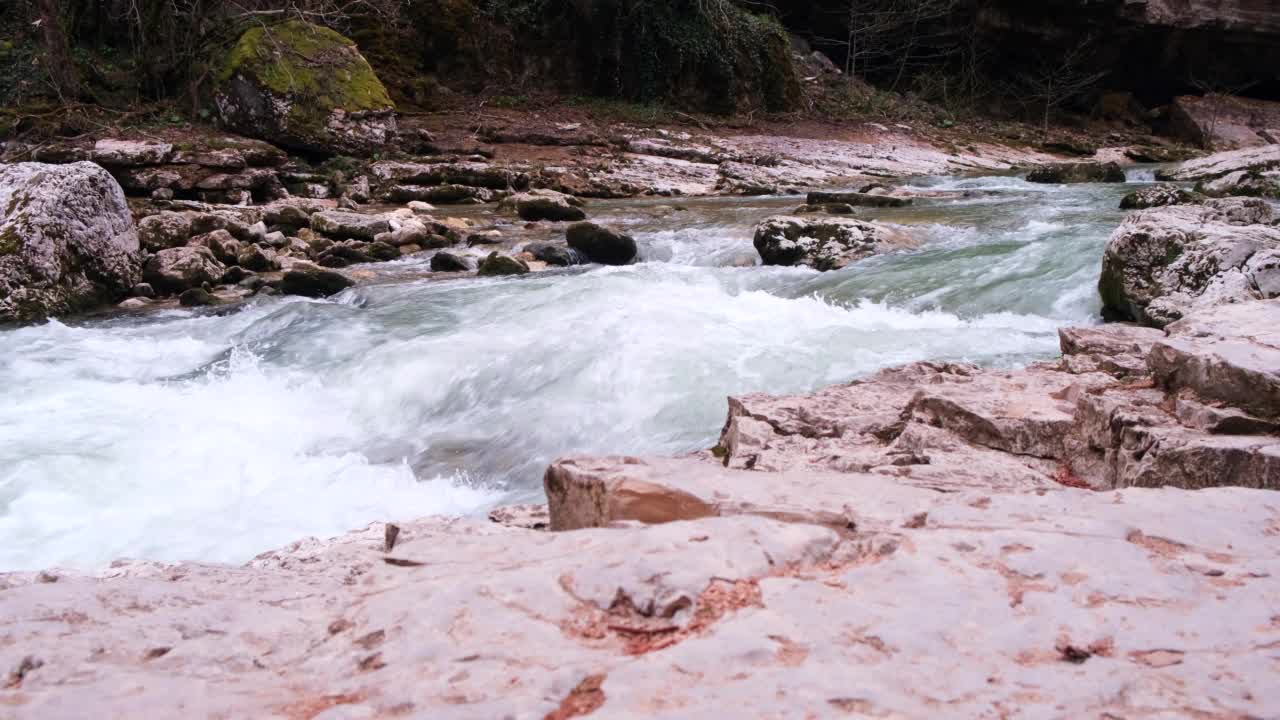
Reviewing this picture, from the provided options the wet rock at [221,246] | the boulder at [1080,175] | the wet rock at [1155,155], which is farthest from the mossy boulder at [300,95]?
the wet rock at [1155,155]

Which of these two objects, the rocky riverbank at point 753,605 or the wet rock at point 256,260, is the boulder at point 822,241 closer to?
the wet rock at point 256,260

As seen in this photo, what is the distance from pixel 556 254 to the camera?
9828 millimetres

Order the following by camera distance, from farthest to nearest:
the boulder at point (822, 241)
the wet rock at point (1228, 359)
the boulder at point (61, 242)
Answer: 1. the boulder at point (822, 241)
2. the boulder at point (61, 242)
3. the wet rock at point (1228, 359)

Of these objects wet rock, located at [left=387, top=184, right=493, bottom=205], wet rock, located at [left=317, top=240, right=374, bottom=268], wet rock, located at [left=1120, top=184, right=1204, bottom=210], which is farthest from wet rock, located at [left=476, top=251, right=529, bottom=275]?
wet rock, located at [left=1120, top=184, right=1204, bottom=210]

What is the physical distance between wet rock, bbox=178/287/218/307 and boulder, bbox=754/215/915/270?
5335 millimetres

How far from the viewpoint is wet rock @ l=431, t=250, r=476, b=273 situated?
9.52 meters

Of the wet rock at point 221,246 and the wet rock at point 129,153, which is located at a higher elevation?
the wet rock at point 129,153

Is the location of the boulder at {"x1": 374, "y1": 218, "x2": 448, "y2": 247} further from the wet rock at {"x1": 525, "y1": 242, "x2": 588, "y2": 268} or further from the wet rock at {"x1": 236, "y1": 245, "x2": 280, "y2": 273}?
the wet rock at {"x1": 525, "y1": 242, "x2": 588, "y2": 268}

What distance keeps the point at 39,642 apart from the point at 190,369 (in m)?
5.16

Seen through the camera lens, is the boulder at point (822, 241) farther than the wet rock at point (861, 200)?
No

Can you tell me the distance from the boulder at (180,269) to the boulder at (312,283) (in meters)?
0.80

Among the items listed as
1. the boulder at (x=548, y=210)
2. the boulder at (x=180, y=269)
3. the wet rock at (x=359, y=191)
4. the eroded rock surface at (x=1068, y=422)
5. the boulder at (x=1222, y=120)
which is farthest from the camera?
the boulder at (x=1222, y=120)

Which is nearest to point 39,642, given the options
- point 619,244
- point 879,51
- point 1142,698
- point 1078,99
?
point 1142,698

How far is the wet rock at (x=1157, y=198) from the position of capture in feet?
35.7
